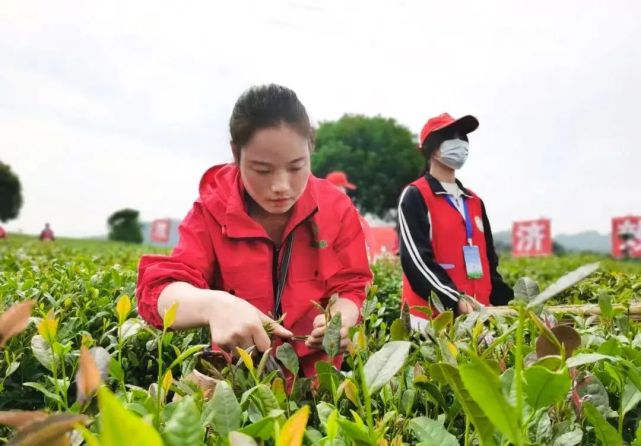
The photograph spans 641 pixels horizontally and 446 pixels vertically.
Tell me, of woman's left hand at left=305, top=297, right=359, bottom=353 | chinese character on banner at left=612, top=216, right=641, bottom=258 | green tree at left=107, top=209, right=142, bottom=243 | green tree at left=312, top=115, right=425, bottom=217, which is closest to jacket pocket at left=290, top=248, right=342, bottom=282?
woman's left hand at left=305, top=297, right=359, bottom=353

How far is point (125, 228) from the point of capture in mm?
27719

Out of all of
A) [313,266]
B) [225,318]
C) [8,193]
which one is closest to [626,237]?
[313,266]

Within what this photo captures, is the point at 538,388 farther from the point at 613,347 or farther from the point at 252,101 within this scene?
the point at 252,101

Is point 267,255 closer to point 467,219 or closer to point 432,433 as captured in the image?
point 432,433

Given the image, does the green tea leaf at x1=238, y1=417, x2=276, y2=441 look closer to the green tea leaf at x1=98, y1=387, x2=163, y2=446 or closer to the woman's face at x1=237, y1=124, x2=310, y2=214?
the green tea leaf at x1=98, y1=387, x2=163, y2=446

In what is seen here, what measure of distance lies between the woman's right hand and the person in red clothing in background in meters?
0.22

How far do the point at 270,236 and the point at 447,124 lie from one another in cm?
169

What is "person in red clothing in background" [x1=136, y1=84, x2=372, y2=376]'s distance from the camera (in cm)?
162

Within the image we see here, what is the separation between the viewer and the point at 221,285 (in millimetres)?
1896

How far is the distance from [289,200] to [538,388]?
3.62 ft

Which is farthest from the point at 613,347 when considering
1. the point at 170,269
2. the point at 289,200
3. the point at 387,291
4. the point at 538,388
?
the point at 387,291

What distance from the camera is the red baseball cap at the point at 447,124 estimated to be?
328 centimetres

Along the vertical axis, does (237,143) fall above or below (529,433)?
above

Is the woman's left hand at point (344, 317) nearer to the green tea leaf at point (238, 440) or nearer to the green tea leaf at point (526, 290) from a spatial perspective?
the green tea leaf at point (526, 290)
